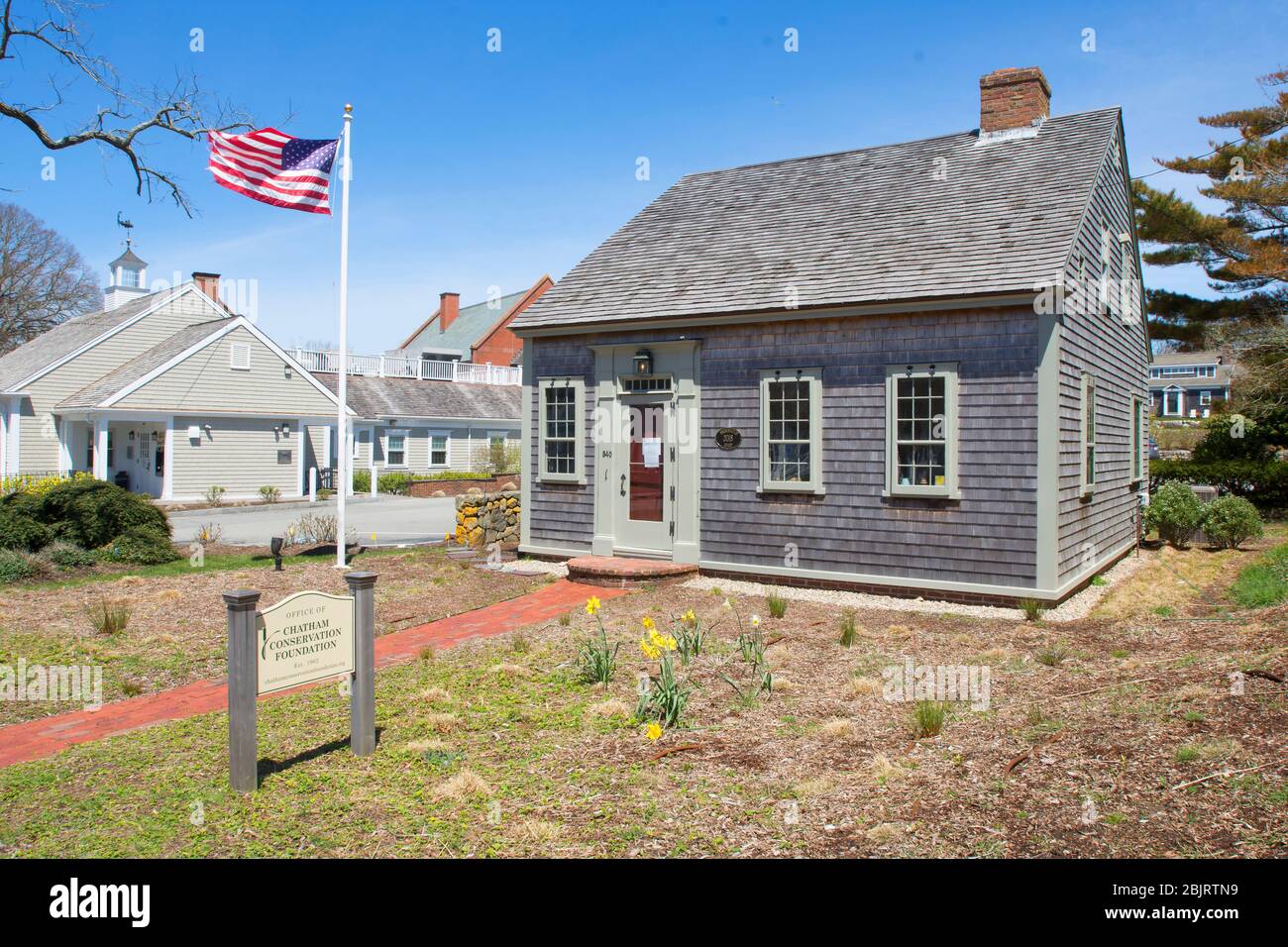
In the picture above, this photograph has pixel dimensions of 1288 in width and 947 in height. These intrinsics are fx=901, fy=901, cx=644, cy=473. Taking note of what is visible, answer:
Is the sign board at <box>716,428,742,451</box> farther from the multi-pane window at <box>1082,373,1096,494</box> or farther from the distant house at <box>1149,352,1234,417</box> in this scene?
the distant house at <box>1149,352,1234,417</box>

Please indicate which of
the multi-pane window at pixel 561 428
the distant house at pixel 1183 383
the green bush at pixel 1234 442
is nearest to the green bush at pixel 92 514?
the multi-pane window at pixel 561 428

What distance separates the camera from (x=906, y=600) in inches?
453

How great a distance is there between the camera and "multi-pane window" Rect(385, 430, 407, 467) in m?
34.5

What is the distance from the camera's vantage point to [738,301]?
12.7 m

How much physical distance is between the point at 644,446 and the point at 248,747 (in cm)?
892

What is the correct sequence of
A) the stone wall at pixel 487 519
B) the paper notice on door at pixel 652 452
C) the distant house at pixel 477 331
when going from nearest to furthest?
the paper notice on door at pixel 652 452
the stone wall at pixel 487 519
the distant house at pixel 477 331

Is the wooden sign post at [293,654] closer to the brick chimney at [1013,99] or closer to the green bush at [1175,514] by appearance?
the brick chimney at [1013,99]

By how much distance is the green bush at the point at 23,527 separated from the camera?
1384 centimetres

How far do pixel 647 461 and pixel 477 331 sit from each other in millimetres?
37079

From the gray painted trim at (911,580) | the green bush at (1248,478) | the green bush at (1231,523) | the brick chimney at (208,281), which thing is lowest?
the gray painted trim at (911,580)

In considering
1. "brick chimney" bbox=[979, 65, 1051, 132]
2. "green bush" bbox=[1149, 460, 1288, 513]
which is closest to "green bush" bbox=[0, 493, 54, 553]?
"brick chimney" bbox=[979, 65, 1051, 132]

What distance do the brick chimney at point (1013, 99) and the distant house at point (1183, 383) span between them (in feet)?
197

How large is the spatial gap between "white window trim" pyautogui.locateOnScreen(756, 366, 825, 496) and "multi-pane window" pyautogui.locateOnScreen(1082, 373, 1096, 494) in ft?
11.5


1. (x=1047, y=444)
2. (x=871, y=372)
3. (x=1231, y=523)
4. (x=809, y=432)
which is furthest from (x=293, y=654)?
(x=1231, y=523)
